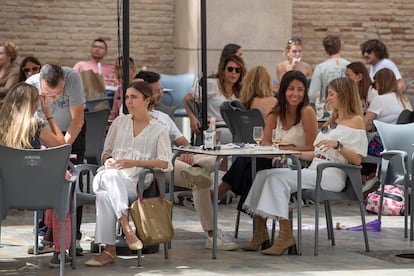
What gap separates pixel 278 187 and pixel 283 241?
0.40 m

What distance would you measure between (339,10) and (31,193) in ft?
37.0

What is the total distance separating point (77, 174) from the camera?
8094mm

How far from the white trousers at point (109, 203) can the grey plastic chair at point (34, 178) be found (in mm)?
592

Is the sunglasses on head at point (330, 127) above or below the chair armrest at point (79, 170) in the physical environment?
above

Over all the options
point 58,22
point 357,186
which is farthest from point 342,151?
point 58,22

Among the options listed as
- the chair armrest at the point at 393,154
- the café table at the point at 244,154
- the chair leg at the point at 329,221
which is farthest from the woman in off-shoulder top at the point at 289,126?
the chair armrest at the point at 393,154

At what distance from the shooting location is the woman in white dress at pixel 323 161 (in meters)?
8.68

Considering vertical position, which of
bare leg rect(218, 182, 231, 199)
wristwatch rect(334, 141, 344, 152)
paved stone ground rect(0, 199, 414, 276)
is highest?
wristwatch rect(334, 141, 344, 152)

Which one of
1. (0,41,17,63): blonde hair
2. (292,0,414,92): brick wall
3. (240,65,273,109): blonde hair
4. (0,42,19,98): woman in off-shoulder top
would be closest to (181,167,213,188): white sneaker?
(240,65,273,109): blonde hair

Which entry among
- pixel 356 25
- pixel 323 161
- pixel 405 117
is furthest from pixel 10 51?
pixel 356 25

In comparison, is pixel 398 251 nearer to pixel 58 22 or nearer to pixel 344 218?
pixel 344 218

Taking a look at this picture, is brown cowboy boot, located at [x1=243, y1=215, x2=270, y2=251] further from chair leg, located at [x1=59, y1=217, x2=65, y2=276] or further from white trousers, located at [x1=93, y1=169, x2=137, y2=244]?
chair leg, located at [x1=59, y1=217, x2=65, y2=276]

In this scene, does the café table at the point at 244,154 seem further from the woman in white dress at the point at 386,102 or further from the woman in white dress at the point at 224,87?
the woman in white dress at the point at 386,102

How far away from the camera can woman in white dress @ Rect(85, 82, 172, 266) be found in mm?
8086
